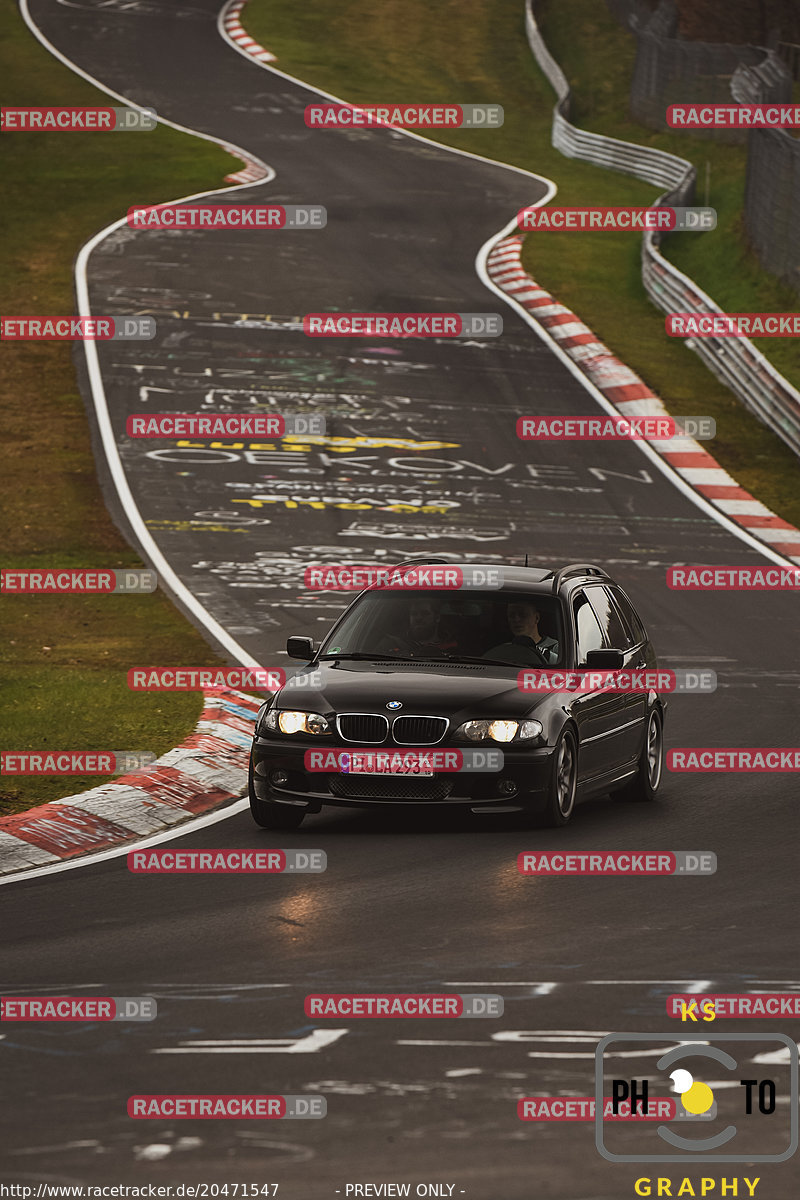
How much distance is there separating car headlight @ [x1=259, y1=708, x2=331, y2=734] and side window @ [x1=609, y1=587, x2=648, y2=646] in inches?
116

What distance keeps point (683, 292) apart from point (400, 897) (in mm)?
25141

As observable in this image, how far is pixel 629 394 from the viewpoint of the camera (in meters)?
29.6

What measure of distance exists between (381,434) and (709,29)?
132 ft

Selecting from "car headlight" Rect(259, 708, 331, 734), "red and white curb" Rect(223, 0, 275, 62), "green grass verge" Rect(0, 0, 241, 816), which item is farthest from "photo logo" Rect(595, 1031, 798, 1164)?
"red and white curb" Rect(223, 0, 275, 62)

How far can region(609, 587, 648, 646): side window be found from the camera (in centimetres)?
1370

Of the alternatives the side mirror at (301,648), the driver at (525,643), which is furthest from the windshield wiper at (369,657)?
the driver at (525,643)

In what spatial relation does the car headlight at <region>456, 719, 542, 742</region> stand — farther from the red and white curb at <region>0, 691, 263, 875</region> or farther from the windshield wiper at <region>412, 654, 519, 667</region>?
the red and white curb at <region>0, 691, 263, 875</region>

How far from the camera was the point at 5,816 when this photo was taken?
11367 mm

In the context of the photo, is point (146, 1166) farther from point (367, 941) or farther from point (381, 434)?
point (381, 434)

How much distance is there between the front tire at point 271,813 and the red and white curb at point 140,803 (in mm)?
539

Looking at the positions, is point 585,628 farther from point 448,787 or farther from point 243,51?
point 243,51

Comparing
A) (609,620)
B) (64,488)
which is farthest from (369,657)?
(64,488)

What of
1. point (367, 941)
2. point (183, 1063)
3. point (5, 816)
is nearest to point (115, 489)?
point (5, 816)

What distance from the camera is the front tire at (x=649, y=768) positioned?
12.9 metres
